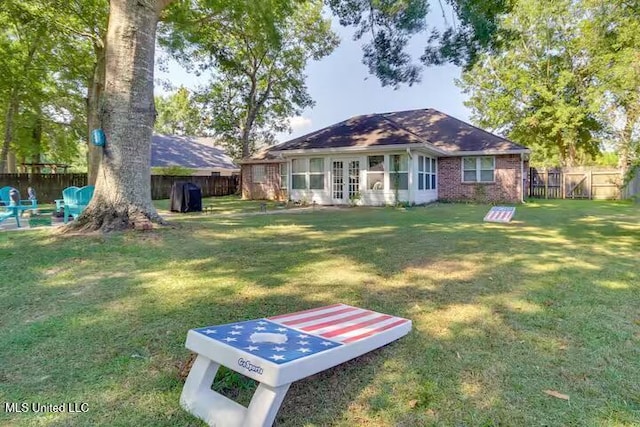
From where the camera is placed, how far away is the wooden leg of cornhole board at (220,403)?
1.93 m

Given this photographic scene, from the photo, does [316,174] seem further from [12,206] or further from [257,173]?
[12,206]

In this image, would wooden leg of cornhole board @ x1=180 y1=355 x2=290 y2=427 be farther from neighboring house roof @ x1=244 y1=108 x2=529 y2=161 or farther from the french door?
the french door

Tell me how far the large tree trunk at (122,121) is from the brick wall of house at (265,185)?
13.7 meters

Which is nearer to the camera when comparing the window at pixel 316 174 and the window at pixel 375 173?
the window at pixel 375 173

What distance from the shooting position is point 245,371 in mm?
2047

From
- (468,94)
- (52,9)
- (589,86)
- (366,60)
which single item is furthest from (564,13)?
(52,9)

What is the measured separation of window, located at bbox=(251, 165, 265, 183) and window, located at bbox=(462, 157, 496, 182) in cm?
1042

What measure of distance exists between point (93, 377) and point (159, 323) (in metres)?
0.82

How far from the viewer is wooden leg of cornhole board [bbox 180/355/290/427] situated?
1.93 m

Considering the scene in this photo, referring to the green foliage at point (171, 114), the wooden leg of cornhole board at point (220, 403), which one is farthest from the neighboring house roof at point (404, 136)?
the green foliage at point (171, 114)

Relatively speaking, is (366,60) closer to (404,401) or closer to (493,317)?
(493,317)

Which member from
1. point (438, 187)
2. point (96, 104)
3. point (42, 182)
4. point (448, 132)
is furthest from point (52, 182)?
point (448, 132)

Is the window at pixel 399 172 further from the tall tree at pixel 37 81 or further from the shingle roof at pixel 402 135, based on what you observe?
the tall tree at pixel 37 81

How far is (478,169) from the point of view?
1783cm
